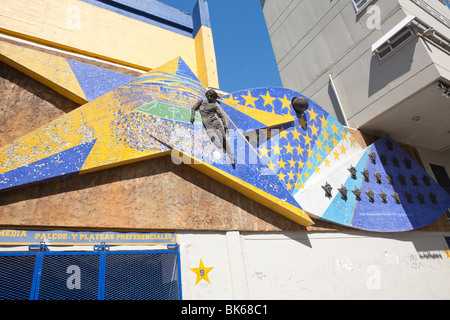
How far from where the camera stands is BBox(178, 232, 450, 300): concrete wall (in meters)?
6.09

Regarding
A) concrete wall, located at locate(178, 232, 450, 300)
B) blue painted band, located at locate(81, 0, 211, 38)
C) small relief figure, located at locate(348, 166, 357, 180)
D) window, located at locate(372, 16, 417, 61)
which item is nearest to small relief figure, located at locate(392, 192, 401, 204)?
concrete wall, located at locate(178, 232, 450, 300)

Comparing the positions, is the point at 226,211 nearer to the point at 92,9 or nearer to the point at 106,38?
the point at 106,38

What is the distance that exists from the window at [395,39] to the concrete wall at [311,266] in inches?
265

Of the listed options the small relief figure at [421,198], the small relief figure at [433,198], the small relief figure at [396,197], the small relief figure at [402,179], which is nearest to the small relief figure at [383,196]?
the small relief figure at [396,197]

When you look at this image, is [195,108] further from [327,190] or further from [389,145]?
[389,145]

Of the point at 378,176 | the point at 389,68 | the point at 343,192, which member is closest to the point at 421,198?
the point at 378,176

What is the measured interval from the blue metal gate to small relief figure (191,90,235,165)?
280 cm

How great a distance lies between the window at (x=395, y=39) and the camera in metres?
9.50

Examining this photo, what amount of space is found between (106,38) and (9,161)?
652 cm

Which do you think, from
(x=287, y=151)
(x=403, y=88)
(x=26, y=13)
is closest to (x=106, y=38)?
(x=26, y=13)

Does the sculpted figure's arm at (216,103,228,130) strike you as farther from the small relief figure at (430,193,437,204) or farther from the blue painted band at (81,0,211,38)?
the small relief figure at (430,193,437,204)

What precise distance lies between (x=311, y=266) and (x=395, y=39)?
8.53 metres

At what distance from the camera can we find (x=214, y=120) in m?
7.48

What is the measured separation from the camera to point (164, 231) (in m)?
5.97
